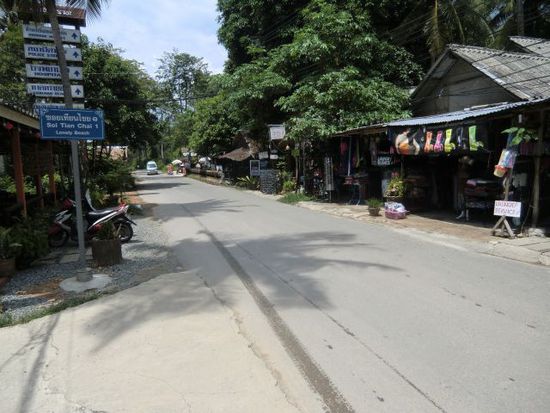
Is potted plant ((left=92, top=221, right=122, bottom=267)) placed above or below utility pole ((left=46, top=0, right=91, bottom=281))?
below

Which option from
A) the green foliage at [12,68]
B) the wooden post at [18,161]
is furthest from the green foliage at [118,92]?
the wooden post at [18,161]

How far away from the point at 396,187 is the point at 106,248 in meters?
9.54

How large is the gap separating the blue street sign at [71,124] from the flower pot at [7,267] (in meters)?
2.38

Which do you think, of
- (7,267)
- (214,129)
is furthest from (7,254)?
(214,129)

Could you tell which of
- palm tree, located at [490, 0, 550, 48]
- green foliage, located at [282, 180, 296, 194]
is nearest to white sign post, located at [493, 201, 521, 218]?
green foliage, located at [282, 180, 296, 194]

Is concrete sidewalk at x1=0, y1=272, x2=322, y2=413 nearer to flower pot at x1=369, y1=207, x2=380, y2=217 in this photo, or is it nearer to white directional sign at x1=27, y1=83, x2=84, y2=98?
white directional sign at x1=27, y1=83, x2=84, y2=98

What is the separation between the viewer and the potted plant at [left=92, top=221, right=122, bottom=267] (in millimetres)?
8250

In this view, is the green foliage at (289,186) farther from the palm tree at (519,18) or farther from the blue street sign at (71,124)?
the blue street sign at (71,124)

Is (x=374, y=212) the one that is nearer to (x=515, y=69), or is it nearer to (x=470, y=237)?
(x=470, y=237)

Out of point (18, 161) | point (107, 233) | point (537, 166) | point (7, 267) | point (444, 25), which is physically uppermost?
point (444, 25)

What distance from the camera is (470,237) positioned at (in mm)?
10328

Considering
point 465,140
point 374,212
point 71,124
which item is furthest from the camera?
point 374,212

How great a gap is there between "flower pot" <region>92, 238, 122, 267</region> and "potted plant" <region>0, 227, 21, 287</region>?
1228 millimetres

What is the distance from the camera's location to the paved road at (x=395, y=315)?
359cm
